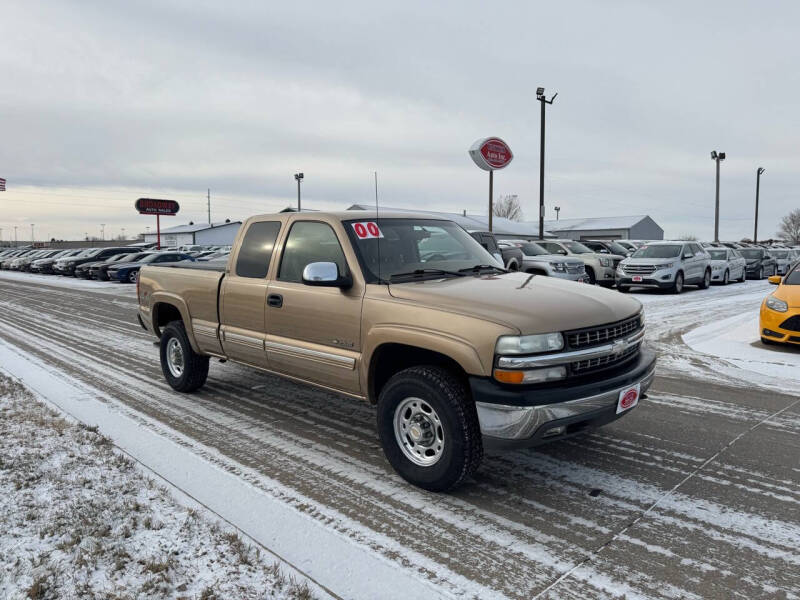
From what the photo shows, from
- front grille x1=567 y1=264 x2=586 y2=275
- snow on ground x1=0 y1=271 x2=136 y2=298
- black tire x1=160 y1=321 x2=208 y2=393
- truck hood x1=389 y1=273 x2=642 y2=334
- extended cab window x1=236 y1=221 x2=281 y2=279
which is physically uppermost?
extended cab window x1=236 y1=221 x2=281 y2=279

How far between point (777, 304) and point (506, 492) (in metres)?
6.88

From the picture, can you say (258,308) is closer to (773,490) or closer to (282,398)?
(282,398)

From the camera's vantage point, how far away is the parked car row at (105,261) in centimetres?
2678

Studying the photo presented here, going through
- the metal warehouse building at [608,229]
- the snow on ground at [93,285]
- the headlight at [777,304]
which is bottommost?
the snow on ground at [93,285]

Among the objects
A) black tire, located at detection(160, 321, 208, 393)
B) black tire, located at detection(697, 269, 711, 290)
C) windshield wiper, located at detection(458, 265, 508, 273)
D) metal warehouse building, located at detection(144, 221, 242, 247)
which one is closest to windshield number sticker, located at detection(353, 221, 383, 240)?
windshield wiper, located at detection(458, 265, 508, 273)

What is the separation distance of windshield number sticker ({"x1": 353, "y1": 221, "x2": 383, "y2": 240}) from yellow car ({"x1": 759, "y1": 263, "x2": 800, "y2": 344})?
22.3ft

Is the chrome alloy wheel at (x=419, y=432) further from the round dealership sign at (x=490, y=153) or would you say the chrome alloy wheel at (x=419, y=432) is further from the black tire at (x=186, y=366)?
the round dealership sign at (x=490, y=153)

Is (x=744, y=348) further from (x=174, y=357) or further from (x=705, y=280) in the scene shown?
(x=705, y=280)

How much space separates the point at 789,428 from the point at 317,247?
4.28 meters

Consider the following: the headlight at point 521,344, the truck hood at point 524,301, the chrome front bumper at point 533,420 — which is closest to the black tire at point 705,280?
the truck hood at point 524,301

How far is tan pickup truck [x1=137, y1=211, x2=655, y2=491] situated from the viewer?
343 cm

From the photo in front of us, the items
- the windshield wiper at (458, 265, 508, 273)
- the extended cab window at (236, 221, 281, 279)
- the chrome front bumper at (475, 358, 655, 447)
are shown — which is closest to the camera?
the chrome front bumper at (475, 358, 655, 447)

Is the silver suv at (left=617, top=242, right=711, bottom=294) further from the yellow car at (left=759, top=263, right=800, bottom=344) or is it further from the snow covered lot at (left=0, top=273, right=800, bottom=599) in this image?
the snow covered lot at (left=0, top=273, right=800, bottom=599)

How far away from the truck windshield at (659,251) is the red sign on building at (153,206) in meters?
32.2
